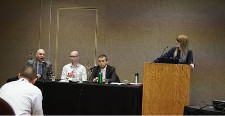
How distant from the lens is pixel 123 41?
718 centimetres

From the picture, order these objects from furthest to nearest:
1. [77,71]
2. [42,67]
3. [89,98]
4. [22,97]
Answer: [77,71], [42,67], [89,98], [22,97]

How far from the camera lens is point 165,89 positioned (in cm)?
468

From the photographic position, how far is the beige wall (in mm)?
6590

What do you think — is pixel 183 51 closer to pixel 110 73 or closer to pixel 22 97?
pixel 110 73

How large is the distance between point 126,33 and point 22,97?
4.51 metres

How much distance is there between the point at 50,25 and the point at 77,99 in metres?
2.84

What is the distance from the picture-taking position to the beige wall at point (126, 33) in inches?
259

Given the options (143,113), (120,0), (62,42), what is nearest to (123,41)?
(120,0)

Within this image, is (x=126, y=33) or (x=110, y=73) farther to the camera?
(x=126, y=33)

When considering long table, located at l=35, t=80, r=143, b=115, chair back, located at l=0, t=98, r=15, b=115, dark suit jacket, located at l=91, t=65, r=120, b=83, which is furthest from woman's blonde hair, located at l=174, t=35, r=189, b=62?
chair back, located at l=0, t=98, r=15, b=115

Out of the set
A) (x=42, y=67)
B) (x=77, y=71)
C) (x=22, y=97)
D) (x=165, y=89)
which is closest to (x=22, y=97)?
(x=22, y=97)

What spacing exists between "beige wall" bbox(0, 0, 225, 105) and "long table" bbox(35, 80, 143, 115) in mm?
1999

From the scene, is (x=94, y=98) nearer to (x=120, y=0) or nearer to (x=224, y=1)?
(x=120, y=0)

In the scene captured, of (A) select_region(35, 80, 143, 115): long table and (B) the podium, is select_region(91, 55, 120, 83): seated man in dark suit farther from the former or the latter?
(B) the podium
